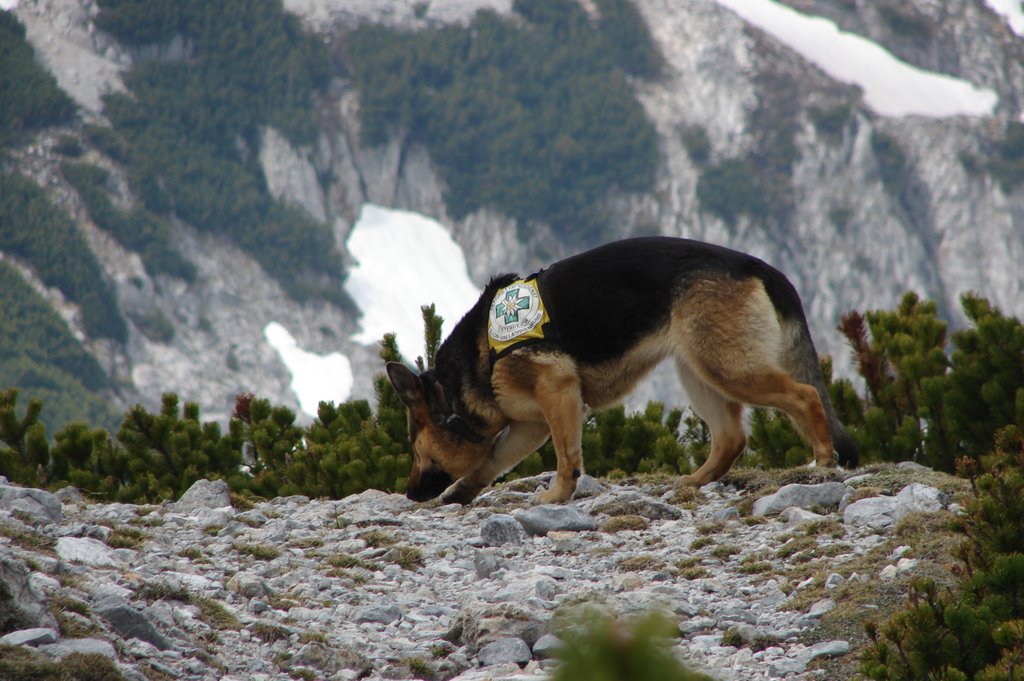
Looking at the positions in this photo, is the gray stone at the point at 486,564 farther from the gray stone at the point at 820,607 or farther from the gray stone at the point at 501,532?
the gray stone at the point at 820,607

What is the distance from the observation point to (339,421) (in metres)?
13.2

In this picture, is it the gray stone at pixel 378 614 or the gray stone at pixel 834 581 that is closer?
the gray stone at pixel 834 581

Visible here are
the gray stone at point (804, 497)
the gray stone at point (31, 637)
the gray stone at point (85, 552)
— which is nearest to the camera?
the gray stone at point (31, 637)

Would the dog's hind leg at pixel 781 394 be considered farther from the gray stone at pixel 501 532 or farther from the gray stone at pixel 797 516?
the gray stone at pixel 501 532

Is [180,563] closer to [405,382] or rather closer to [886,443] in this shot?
[405,382]

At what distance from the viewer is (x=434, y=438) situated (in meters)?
9.34

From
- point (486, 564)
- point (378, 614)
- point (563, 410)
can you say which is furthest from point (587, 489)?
point (378, 614)

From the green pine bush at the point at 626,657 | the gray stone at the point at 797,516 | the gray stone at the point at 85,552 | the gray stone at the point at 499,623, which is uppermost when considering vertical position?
the gray stone at the point at 85,552

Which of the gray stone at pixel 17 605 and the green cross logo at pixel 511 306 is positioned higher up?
the green cross logo at pixel 511 306

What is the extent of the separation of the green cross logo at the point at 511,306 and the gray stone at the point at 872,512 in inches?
115

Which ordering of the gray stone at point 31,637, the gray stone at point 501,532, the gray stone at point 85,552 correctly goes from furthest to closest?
1. the gray stone at point 501,532
2. the gray stone at point 85,552
3. the gray stone at point 31,637

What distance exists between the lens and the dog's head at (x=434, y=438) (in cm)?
924

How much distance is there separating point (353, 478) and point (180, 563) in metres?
4.60

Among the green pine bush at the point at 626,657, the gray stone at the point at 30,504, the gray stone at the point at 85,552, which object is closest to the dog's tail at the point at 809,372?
the gray stone at the point at 85,552
